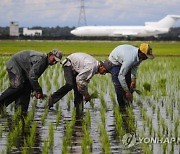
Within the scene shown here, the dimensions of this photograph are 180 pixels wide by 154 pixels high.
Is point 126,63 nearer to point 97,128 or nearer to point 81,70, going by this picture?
Answer: point 81,70

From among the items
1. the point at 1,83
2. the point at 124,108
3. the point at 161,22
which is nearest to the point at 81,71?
the point at 124,108

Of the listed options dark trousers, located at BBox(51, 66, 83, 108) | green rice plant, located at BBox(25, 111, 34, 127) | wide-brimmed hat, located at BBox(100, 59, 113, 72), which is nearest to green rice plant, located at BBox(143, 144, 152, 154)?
green rice plant, located at BBox(25, 111, 34, 127)

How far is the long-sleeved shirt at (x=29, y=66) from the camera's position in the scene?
8.16 metres

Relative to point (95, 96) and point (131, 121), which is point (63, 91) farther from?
point (95, 96)

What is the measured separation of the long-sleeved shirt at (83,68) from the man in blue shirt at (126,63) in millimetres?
375

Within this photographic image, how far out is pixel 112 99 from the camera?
35.1ft

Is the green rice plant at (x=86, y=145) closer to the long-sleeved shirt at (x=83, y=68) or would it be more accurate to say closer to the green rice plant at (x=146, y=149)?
the green rice plant at (x=146, y=149)

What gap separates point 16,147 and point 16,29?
83025mm

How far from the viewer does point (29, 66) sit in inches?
328

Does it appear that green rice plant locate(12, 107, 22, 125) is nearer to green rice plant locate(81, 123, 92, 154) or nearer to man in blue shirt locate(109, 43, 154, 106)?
man in blue shirt locate(109, 43, 154, 106)

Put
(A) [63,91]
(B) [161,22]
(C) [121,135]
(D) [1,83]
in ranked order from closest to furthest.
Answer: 1. (C) [121,135]
2. (A) [63,91]
3. (D) [1,83]
4. (B) [161,22]

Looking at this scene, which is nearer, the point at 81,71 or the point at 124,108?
the point at 81,71

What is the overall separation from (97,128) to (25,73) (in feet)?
4.63

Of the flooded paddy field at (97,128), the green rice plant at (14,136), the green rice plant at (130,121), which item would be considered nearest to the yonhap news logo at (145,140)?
the flooded paddy field at (97,128)
